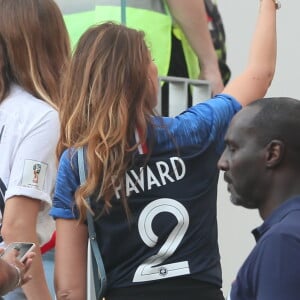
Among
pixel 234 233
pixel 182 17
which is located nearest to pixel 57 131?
pixel 182 17

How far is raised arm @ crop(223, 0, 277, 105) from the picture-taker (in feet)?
10.7

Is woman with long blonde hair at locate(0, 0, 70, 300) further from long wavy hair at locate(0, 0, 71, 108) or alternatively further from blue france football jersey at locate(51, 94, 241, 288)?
blue france football jersey at locate(51, 94, 241, 288)

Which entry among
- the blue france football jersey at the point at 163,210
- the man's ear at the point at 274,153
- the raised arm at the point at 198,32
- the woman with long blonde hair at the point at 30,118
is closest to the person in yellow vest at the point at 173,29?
the raised arm at the point at 198,32

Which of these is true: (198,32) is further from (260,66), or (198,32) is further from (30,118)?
(30,118)

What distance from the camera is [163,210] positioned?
119 inches

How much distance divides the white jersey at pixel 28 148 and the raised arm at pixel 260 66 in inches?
23.8

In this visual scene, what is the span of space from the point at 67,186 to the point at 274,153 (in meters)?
0.90

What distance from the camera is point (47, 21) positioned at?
3.48 meters

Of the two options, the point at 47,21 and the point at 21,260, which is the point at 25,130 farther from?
the point at 21,260

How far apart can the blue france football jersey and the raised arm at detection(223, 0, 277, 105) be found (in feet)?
0.71

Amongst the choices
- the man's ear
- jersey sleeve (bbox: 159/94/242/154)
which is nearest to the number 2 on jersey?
jersey sleeve (bbox: 159/94/242/154)

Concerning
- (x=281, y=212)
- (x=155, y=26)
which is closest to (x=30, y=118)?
(x=155, y=26)

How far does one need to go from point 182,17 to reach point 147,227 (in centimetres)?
128

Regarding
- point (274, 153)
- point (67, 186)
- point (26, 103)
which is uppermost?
point (274, 153)
